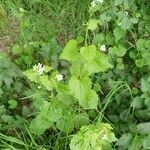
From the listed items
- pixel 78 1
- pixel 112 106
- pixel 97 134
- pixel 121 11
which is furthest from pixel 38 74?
pixel 78 1

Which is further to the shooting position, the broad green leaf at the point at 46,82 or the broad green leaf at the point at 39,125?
the broad green leaf at the point at 39,125

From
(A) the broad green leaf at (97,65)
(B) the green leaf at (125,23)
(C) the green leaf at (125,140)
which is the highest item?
(B) the green leaf at (125,23)

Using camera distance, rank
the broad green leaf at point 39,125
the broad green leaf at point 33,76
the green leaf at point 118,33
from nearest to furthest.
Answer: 1. the broad green leaf at point 33,76
2. the broad green leaf at point 39,125
3. the green leaf at point 118,33

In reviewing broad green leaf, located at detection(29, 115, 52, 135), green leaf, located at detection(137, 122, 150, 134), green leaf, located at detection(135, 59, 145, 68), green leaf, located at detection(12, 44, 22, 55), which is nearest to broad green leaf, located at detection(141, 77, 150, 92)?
green leaf, located at detection(137, 122, 150, 134)

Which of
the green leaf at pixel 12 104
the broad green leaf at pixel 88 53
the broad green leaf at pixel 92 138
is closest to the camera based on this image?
the broad green leaf at pixel 92 138

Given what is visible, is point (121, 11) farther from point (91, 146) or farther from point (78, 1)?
point (91, 146)

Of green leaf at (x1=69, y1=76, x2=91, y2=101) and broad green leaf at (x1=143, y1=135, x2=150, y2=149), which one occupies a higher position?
green leaf at (x1=69, y1=76, x2=91, y2=101)

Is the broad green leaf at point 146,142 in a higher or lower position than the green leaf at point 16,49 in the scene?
lower

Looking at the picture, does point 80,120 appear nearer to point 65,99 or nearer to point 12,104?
point 65,99

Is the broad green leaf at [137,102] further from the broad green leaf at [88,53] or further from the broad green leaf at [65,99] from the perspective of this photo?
the broad green leaf at [88,53]

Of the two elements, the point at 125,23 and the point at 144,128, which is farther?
the point at 125,23

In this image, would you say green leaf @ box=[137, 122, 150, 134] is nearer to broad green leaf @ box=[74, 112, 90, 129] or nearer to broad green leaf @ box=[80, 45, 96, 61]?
broad green leaf @ box=[74, 112, 90, 129]

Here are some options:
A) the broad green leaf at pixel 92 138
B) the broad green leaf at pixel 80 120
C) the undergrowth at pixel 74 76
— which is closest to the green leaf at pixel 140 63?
the undergrowth at pixel 74 76

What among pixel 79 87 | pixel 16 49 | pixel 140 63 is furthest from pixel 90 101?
pixel 16 49
